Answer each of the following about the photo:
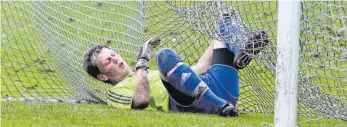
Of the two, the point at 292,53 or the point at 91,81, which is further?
the point at 91,81

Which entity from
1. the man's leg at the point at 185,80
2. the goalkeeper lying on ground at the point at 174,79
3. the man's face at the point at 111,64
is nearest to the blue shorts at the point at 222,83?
the goalkeeper lying on ground at the point at 174,79

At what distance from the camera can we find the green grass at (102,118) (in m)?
3.15

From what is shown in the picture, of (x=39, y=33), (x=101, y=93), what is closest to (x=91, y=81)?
(x=101, y=93)

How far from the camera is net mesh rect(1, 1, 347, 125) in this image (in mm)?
3367

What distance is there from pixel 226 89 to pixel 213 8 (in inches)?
22.1

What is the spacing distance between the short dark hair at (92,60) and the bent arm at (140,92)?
14.1 inches

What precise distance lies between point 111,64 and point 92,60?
0.12m

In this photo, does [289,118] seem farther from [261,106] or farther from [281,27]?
[261,106]

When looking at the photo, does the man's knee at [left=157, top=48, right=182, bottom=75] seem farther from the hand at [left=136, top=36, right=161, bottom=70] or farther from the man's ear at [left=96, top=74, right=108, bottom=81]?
the man's ear at [left=96, top=74, right=108, bottom=81]

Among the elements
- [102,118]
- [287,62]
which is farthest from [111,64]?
[287,62]

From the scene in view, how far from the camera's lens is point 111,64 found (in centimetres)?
406

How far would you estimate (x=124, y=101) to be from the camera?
3.86 metres

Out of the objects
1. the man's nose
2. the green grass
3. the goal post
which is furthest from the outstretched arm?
the goal post

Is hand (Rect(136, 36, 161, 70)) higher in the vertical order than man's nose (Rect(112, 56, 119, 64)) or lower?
higher
